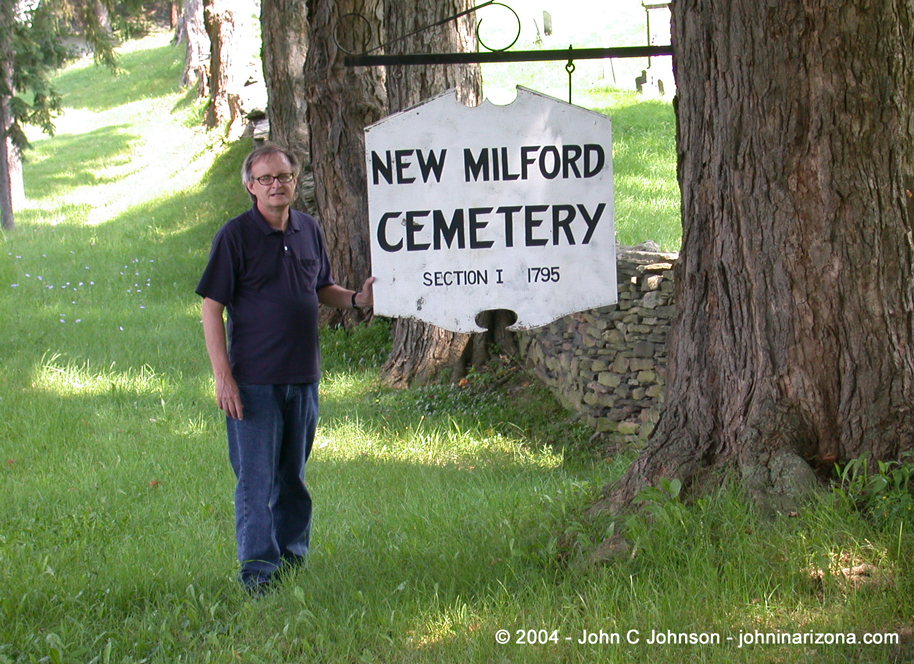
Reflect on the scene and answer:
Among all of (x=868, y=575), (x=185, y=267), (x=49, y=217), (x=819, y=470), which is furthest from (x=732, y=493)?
(x=49, y=217)

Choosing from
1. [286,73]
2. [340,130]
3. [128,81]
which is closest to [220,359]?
[340,130]

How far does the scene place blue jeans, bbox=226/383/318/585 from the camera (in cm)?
397

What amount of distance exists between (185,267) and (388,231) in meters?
10.5

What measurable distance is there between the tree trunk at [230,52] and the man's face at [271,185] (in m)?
15.6

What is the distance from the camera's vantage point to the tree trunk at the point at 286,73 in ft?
40.4

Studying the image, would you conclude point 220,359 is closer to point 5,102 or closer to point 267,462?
point 267,462

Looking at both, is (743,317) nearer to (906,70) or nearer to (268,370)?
(906,70)

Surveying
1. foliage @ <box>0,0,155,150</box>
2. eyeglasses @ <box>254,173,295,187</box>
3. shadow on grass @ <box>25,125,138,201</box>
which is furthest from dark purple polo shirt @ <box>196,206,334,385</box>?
shadow on grass @ <box>25,125,138,201</box>

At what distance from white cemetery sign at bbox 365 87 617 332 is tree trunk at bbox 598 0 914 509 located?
46 cm

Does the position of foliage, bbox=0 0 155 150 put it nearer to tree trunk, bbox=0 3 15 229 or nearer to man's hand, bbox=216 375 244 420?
tree trunk, bbox=0 3 15 229

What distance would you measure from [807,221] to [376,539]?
2.35m

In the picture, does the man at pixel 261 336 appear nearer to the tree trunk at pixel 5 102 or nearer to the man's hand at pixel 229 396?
the man's hand at pixel 229 396

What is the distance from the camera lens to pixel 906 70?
3381 mm

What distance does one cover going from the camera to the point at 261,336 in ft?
13.0
